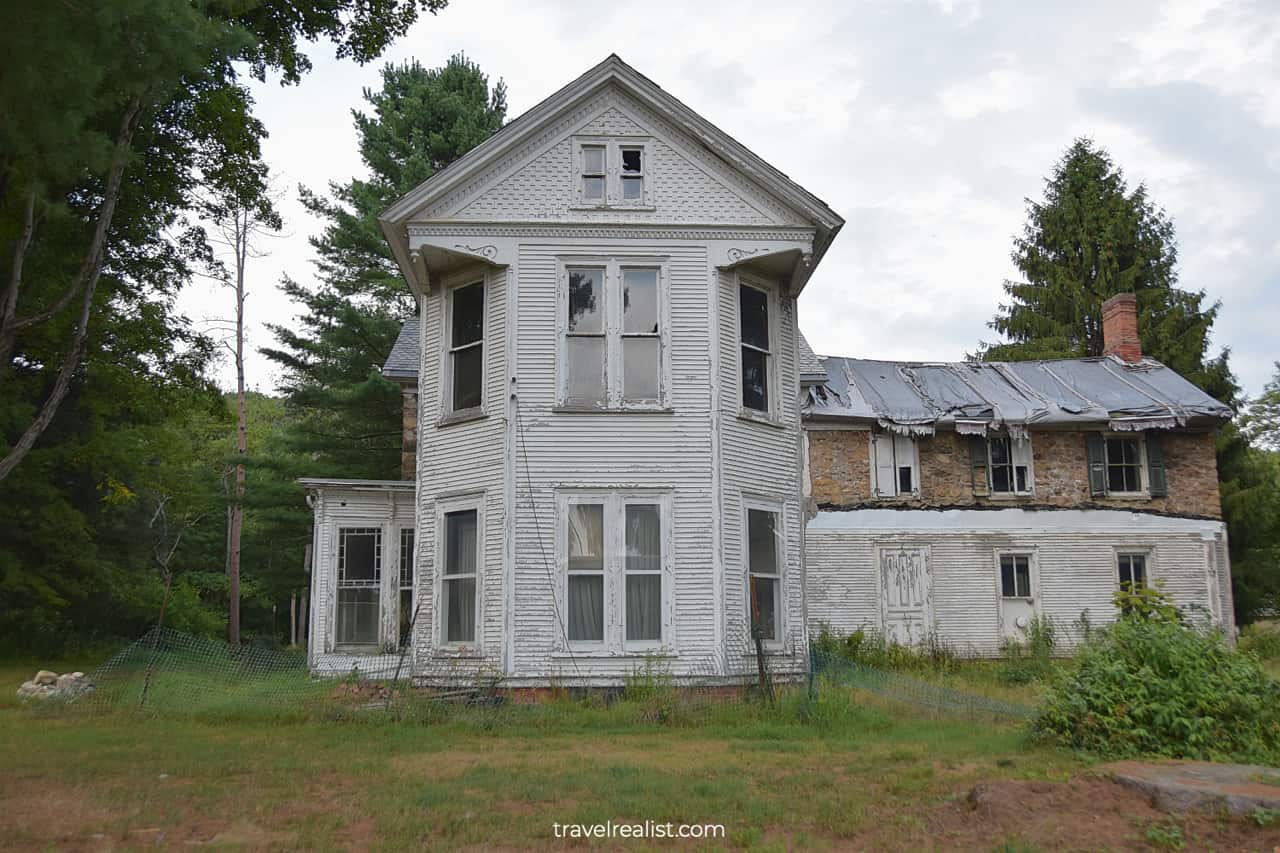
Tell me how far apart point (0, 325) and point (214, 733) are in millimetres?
4719

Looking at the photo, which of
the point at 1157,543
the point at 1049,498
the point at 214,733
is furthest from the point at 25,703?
the point at 1157,543

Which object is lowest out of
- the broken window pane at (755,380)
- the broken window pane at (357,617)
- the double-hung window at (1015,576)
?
the broken window pane at (357,617)

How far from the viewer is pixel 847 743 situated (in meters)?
10.3

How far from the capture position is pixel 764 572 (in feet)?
46.8

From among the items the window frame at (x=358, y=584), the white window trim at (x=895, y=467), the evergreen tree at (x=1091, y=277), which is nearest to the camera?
the window frame at (x=358, y=584)

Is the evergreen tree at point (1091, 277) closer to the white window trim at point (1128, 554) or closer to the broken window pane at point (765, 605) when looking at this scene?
the white window trim at point (1128, 554)

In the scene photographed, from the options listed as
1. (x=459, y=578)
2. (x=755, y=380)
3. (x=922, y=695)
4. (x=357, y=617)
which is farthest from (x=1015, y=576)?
(x=357, y=617)

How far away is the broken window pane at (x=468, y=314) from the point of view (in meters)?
14.7

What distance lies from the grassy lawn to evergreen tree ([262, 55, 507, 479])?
20444 mm

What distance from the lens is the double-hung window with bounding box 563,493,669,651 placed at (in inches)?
525

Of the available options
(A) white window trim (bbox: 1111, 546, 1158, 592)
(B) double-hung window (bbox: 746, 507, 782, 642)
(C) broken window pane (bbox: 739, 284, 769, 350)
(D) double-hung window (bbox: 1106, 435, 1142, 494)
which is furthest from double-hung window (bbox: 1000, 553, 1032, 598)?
(C) broken window pane (bbox: 739, 284, 769, 350)

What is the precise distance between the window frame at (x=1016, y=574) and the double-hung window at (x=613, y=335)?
40.2 feet

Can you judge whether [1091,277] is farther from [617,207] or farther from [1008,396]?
[617,207]

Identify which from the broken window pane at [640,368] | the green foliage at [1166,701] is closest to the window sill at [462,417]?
the broken window pane at [640,368]
